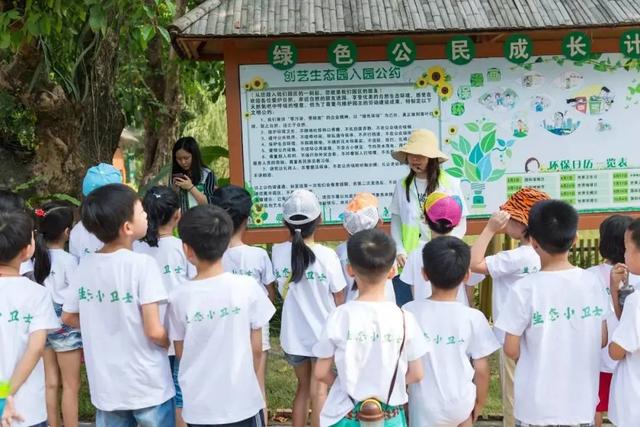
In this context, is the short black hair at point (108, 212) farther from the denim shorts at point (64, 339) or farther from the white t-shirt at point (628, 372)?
the white t-shirt at point (628, 372)

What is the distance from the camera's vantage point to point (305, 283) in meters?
3.63

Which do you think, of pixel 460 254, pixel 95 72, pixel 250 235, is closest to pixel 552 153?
pixel 250 235

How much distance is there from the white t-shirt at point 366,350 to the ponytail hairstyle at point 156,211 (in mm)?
1526

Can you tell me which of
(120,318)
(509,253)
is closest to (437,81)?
(509,253)

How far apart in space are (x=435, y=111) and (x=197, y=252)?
2712mm

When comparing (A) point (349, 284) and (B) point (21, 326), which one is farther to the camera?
(A) point (349, 284)

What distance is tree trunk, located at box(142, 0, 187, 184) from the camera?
8.33 m

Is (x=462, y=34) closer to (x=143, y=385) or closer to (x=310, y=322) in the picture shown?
(x=310, y=322)

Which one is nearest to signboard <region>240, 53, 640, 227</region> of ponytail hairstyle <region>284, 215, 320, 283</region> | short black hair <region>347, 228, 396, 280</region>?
ponytail hairstyle <region>284, 215, 320, 283</region>

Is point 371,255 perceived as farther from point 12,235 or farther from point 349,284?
point 12,235

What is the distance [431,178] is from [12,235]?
2349mm

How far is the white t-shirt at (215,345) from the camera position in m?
2.81

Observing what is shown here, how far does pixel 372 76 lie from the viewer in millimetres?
5023

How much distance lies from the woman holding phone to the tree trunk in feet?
10.3
